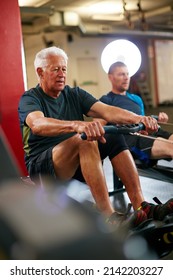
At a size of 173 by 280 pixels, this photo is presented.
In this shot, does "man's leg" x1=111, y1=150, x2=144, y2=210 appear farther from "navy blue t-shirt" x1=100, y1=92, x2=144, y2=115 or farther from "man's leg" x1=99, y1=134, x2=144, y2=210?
"navy blue t-shirt" x1=100, y1=92, x2=144, y2=115

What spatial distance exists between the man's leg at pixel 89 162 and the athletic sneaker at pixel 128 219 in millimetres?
58

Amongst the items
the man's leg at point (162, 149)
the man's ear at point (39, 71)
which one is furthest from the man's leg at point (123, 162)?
the man's ear at point (39, 71)

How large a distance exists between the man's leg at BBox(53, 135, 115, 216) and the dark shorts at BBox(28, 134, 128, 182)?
6 centimetres

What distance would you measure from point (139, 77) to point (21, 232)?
1532mm

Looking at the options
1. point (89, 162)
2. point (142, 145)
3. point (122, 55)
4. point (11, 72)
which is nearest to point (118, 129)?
point (89, 162)

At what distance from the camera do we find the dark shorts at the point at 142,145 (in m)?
1.91

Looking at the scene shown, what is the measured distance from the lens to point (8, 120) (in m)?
1.95

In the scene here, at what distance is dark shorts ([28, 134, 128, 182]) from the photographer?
1557 millimetres

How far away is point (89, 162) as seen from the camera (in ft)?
4.80

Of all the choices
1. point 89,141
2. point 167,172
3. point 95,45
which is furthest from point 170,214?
point 95,45

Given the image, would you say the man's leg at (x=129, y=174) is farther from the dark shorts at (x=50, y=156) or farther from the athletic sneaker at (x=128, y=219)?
the athletic sneaker at (x=128, y=219)

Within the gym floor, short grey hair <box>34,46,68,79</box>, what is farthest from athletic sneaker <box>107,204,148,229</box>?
short grey hair <box>34,46,68,79</box>
